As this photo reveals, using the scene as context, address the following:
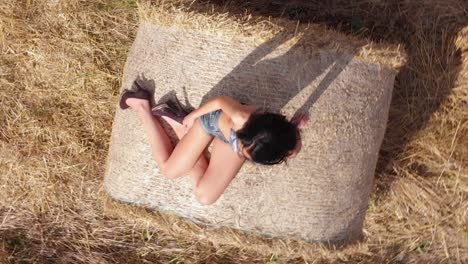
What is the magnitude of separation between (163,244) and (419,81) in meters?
1.85

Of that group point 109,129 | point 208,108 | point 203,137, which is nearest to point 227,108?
point 208,108

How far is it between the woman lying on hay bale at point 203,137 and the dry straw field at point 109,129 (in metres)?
0.66

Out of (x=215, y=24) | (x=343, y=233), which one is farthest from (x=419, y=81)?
(x=215, y=24)

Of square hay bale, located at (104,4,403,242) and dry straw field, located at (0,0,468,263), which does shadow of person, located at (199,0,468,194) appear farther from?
square hay bale, located at (104,4,403,242)

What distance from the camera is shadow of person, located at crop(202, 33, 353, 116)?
2.20 meters

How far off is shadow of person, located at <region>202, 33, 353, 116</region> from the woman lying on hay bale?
0.09 metres

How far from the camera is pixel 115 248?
3.13 m

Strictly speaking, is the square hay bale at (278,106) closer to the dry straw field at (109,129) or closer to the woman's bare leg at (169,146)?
the woman's bare leg at (169,146)

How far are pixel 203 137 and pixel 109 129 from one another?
3.13 feet

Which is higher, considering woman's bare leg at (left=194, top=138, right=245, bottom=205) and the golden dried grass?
the golden dried grass

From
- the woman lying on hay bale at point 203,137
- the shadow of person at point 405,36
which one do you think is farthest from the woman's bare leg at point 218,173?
the shadow of person at point 405,36

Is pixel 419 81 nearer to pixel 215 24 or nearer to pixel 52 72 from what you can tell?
pixel 215 24

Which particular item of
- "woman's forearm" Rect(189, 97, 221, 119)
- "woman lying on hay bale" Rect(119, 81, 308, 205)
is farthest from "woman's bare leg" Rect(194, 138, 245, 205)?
"woman's forearm" Rect(189, 97, 221, 119)

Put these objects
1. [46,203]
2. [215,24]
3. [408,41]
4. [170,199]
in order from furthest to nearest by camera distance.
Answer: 1. [46,203]
2. [408,41]
3. [170,199]
4. [215,24]
